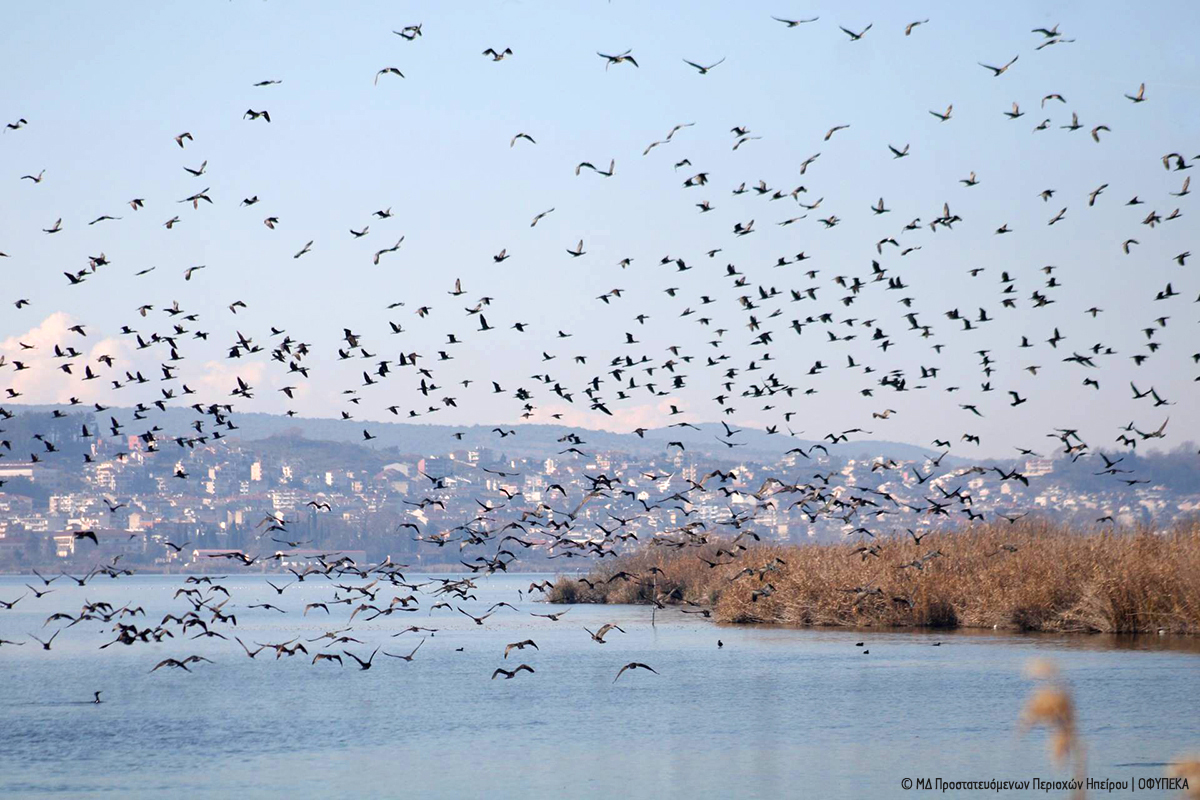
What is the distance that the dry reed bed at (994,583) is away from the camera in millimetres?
37188

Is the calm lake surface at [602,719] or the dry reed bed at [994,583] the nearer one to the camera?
the calm lake surface at [602,719]

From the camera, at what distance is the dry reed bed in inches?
1464

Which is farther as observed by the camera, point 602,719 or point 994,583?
point 994,583

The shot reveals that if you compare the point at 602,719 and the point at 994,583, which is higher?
the point at 994,583

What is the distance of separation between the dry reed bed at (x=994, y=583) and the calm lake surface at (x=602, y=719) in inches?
35.7

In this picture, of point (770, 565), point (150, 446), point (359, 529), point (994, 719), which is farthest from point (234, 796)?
point (359, 529)

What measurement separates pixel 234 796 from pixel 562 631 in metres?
34.7

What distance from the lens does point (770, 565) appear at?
48375 mm

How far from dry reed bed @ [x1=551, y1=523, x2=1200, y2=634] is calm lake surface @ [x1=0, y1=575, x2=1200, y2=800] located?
906 millimetres

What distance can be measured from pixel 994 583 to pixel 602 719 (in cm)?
1696

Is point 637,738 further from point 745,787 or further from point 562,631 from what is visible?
point 562,631

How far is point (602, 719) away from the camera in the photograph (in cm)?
2872

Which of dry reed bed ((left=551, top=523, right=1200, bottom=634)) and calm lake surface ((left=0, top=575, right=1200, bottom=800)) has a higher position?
dry reed bed ((left=551, top=523, right=1200, bottom=634))

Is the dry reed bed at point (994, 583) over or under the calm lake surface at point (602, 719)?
over
